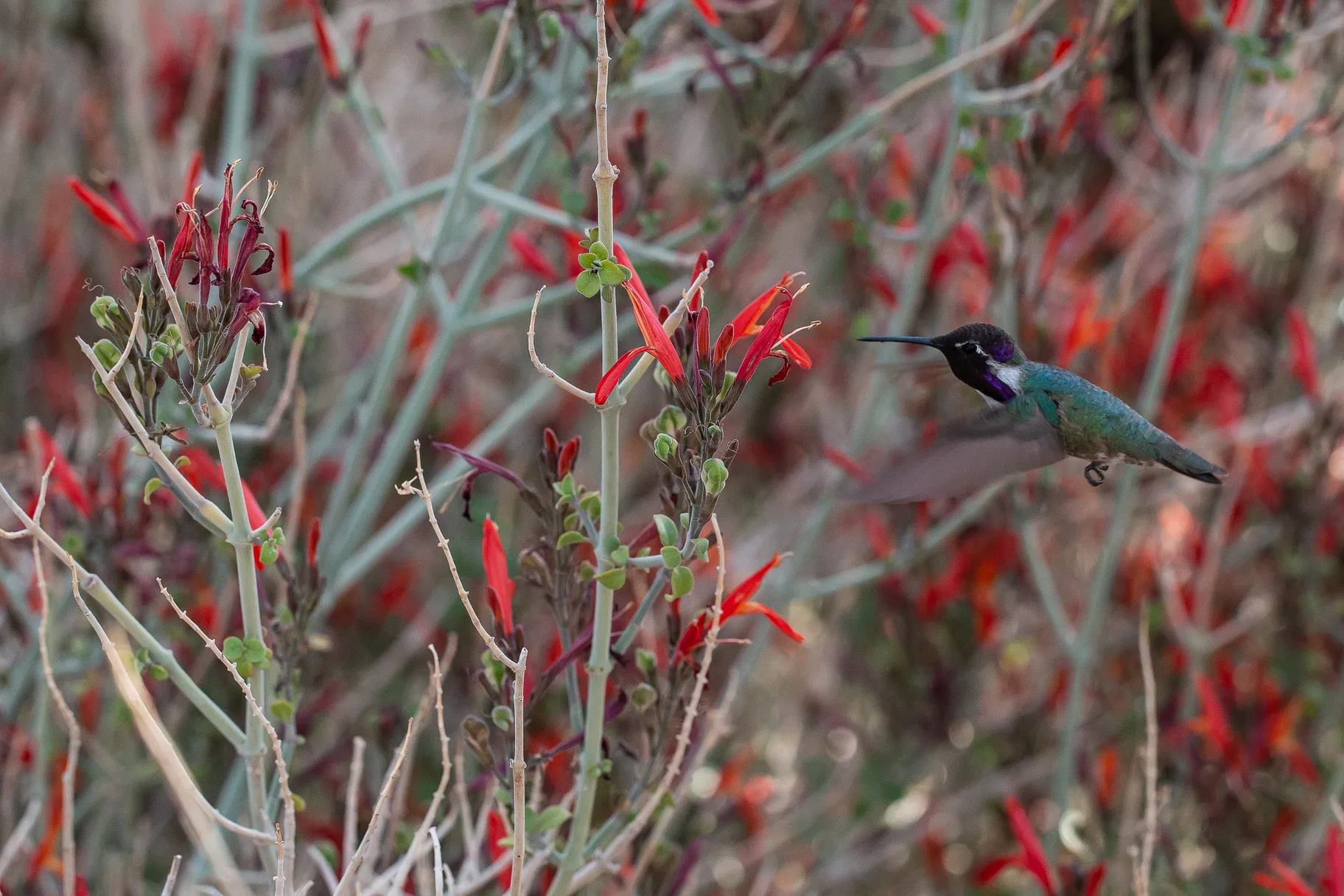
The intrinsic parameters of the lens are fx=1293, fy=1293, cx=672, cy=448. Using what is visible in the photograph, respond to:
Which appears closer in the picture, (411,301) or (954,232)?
(411,301)


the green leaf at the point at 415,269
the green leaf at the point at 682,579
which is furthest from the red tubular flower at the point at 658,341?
the green leaf at the point at 415,269

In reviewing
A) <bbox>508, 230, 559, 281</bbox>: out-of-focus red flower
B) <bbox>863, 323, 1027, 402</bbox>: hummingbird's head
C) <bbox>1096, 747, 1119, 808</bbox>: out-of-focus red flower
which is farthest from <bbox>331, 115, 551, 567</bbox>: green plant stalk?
<bbox>1096, 747, 1119, 808</bbox>: out-of-focus red flower

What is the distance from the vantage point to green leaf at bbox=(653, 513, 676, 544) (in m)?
1.53

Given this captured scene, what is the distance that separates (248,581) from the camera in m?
1.63

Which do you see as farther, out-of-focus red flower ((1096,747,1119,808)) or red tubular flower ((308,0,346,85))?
out-of-focus red flower ((1096,747,1119,808))

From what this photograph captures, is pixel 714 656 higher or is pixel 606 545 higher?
pixel 606 545

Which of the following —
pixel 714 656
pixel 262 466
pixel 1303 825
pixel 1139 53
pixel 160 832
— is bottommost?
pixel 1303 825

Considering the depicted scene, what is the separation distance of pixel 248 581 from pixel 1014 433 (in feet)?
4.13

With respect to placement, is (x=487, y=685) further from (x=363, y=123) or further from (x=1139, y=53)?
(x=1139, y=53)

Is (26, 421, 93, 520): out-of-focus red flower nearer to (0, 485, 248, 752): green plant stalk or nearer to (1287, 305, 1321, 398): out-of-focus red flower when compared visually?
(0, 485, 248, 752): green plant stalk

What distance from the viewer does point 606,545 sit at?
64.3 inches

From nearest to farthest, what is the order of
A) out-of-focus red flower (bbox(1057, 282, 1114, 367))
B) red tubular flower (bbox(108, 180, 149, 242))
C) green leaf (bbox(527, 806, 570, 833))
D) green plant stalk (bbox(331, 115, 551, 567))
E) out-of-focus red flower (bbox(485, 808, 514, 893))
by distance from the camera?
green leaf (bbox(527, 806, 570, 833)) → out-of-focus red flower (bbox(485, 808, 514, 893)) → red tubular flower (bbox(108, 180, 149, 242)) → green plant stalk (bbox(331, 115, 551, 567)) → out-of-focus red flower (bbox(1057, 282, 1114, 367))

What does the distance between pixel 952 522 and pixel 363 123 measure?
1.59 m

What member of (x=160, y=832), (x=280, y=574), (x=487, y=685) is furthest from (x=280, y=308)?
(x=160, y=832)
